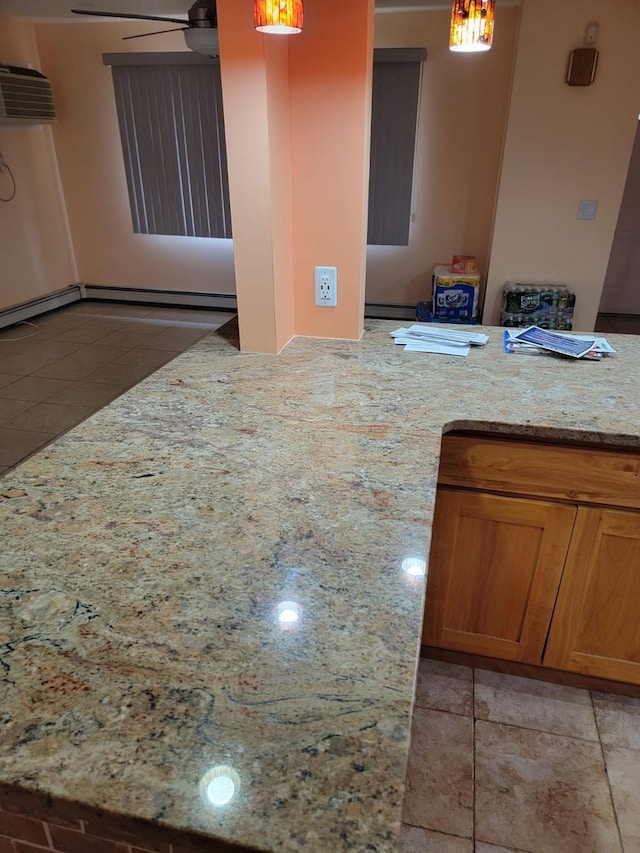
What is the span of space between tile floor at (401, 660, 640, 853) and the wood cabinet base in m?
0.02

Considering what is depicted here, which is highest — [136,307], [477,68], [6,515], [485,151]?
[477,68]

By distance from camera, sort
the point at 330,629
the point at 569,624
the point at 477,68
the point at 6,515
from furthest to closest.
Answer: the point at 477,68
the point at 569,624
the point at 6,515
the point at 330,629

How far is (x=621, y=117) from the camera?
3.48 m

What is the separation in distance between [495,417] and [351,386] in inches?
16.4

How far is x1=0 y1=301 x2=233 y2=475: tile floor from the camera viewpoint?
342 cm

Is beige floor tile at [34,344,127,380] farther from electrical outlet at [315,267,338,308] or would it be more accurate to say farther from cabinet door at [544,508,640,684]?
cabinet door at [544,508,640,684]

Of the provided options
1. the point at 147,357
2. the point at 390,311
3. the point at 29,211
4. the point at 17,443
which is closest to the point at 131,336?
the point at 147,357

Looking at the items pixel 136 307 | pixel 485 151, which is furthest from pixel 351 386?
pixel 136 307

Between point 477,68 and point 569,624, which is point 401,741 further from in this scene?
point 477,68

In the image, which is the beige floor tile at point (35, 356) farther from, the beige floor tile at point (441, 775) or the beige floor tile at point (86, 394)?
the beige floor tile at point (441, 775)

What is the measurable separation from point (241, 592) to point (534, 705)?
1278 mm

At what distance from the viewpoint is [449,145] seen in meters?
4.44

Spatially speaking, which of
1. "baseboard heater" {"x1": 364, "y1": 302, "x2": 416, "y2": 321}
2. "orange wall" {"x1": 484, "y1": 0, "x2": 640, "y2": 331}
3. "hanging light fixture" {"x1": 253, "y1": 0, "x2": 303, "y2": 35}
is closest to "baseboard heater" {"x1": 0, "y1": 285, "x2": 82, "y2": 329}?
"baseboard heater" {"x1": 364, "y1": 302, "x2": 416, "y2": 321}

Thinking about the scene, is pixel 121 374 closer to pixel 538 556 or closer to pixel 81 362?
pixel 81 362
